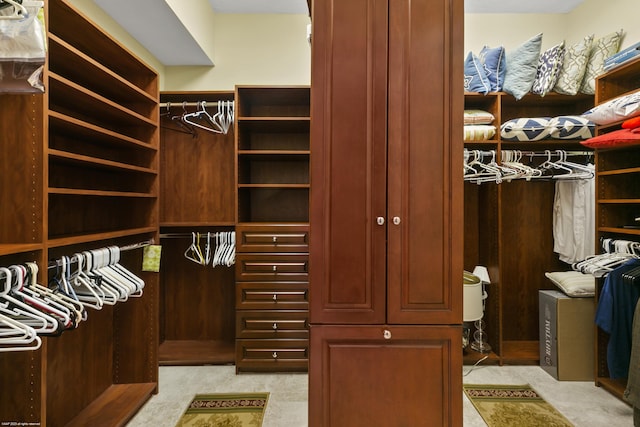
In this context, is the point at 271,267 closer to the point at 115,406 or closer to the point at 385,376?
the point at 115,406

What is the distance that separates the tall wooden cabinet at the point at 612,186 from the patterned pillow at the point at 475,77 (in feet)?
2.49

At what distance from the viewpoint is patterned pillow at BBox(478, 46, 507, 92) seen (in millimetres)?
2984

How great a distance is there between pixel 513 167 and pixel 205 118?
2677mm

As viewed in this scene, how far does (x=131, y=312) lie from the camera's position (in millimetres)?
2580

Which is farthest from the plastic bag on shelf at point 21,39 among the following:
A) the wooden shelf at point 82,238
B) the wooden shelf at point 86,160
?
the wooden shelf at point 82,238

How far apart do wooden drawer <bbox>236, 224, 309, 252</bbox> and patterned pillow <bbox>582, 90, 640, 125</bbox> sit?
221cm

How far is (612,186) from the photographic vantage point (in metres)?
2.66

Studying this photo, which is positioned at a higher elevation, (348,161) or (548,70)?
(548,70)

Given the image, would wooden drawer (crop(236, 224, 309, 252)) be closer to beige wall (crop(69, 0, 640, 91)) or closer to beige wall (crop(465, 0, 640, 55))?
beige wall (crop(69, 0, 640, 91))

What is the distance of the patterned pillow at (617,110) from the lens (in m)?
2.27

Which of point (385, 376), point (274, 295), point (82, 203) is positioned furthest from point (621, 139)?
point (82, 203)

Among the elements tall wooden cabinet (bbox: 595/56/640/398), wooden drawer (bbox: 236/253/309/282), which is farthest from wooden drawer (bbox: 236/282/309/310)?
tall wooden cabinet (bbox: 595/56/640/398)

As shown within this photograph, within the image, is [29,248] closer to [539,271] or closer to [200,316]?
[200,316]

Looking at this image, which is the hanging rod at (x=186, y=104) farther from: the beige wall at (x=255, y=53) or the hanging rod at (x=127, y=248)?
the hanging rod at (x=127, y=248)
